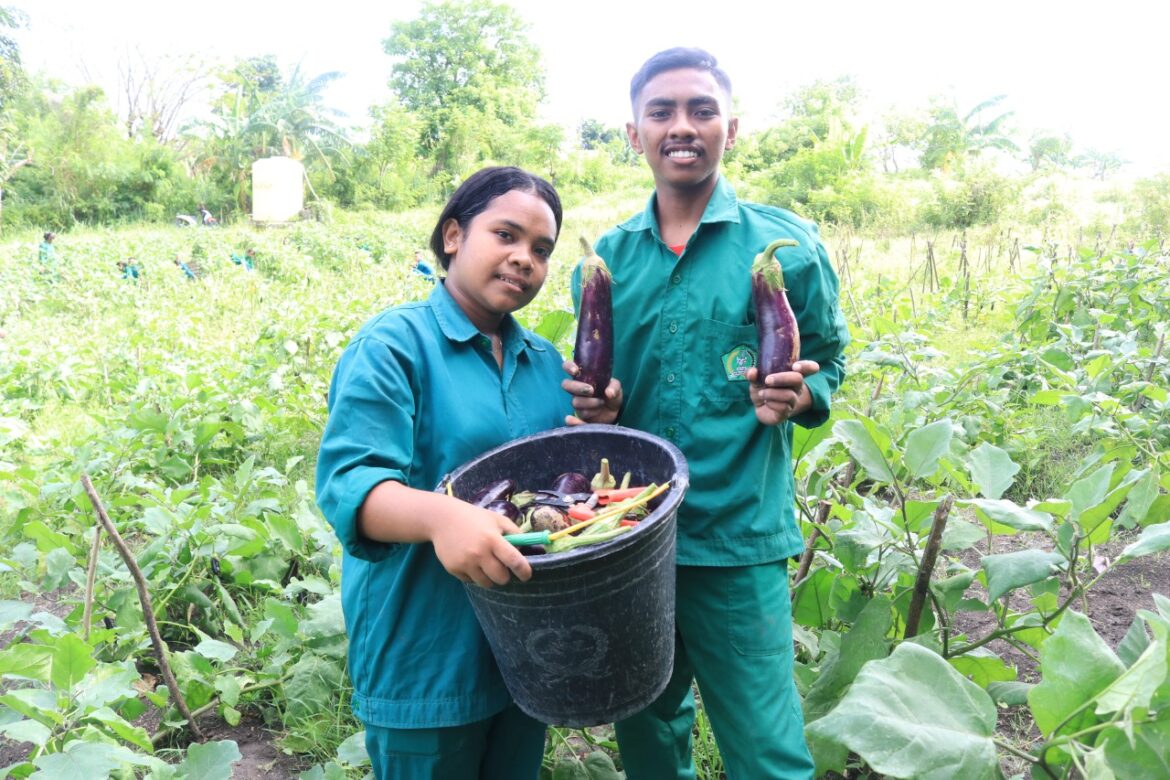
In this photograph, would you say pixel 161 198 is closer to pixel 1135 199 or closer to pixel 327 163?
pixel 327 163

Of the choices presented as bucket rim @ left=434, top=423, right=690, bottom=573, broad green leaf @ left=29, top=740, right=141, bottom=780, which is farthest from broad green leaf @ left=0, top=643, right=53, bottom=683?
bucket rim @ left=434, top=423, right=690, bottom=573

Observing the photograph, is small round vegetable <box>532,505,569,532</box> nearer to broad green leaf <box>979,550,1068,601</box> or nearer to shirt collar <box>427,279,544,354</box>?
shirt collar <box>427,279,544,354</box>

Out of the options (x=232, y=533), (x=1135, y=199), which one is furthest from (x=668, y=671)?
(x=1135, y=199)

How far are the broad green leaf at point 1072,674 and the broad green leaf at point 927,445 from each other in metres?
0.85

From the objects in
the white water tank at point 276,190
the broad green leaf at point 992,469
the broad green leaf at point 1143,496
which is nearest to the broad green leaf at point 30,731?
the broad green leaf at point 992,469

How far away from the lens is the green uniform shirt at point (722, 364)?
184 centimetres

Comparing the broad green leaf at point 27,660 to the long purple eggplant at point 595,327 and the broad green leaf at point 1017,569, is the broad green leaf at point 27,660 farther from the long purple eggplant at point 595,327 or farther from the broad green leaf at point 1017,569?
the broad green leaf at point 1017,569

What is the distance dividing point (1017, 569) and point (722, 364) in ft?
2.31

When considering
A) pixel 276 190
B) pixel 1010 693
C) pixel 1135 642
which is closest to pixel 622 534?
pixel 1135 642

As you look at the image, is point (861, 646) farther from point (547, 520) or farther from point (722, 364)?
point (547, 520)

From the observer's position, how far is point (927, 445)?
180cm

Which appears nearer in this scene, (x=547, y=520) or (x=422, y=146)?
(x=547, y=520)

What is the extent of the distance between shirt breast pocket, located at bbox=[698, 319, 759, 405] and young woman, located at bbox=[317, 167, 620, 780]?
22cm

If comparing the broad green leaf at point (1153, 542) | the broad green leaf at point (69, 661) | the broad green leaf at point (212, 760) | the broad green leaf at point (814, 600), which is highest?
the broad green leaf at point (1153, 542)
